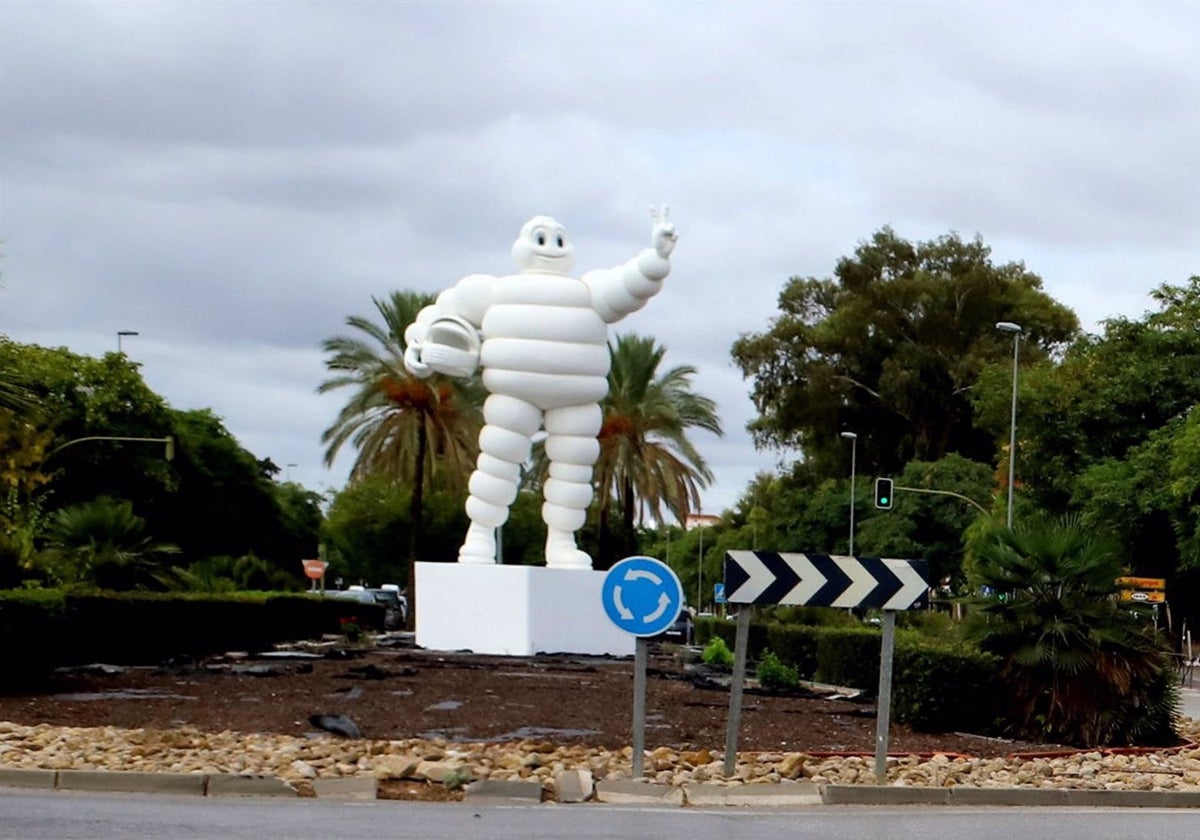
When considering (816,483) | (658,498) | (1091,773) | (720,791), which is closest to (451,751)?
(720,791)

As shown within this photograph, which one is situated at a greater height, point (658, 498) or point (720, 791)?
point (658, 498)

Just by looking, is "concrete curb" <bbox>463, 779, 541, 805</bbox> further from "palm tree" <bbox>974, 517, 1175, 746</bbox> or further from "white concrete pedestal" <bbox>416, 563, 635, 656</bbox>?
"white concrete pedestal" <bbox>416, 563, 635, 656</bbox>

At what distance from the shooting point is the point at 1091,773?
16359 millimetres

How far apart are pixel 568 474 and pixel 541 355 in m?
2.46

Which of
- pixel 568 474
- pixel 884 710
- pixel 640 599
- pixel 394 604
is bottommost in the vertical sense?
pixel 394 604

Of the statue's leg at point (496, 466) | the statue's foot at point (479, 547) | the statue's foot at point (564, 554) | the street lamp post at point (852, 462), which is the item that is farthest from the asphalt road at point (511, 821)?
the street lamp post at point (852, 462)

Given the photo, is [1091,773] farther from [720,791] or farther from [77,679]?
[77,679]

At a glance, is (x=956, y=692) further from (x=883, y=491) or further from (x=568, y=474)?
(x=883, y=491)

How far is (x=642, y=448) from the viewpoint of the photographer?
49156 mm

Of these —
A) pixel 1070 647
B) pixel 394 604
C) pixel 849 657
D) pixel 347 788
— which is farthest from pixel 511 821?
pixel 394 604

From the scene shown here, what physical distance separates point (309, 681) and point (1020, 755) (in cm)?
1059

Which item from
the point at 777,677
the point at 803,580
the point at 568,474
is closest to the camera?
the point at 803,580

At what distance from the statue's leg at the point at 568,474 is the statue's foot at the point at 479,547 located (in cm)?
102

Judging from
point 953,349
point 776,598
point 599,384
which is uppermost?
point 953,349
